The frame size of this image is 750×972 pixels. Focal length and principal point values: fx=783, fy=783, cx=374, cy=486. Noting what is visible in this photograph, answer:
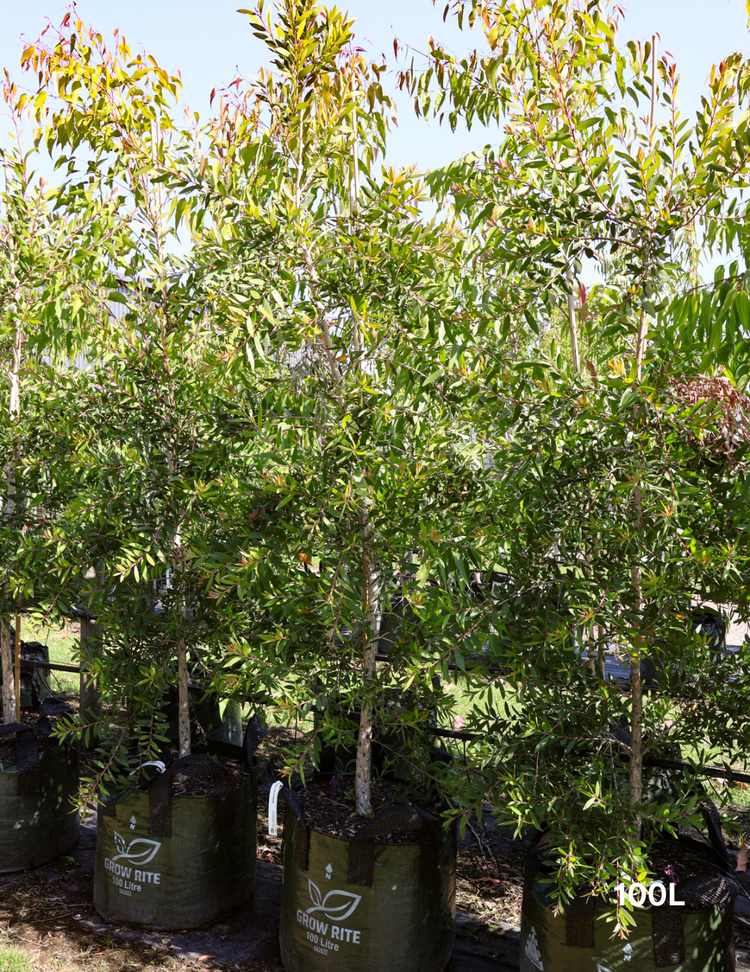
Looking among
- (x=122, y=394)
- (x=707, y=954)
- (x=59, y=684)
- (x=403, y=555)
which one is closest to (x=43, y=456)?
(x=122, y=394)

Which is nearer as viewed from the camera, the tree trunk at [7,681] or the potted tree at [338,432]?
the potted tree at [338,432]

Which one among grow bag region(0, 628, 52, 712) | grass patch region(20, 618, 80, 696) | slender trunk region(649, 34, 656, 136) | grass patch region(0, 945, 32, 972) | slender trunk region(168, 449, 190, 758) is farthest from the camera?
grass patch region(20, 618, 80, 696)

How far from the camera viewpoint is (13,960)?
3.07 meters

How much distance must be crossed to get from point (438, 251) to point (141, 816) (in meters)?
2.61

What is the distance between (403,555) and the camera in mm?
2910

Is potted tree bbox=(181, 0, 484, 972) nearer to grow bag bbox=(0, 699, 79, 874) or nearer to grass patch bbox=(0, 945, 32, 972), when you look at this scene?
grass patch bbox=(0, 945, 32, 972)

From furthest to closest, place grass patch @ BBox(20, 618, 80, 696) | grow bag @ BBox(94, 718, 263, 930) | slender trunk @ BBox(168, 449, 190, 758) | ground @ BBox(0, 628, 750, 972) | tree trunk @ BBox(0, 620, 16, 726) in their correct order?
grass patch @ BBox(20, 618, 80, 696)
tree trunk @ BBox(0, 620, 16, 726)
slender trunk @ BBox(168, 449, 190, 758)
grow bag @ BBox(94, 718, 263, 930)
ground @ BBox(0, 628, 750, 972)

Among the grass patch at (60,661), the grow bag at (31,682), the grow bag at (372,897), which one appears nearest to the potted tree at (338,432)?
the grow bag at (372,897)

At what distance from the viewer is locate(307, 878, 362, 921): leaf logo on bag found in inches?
115

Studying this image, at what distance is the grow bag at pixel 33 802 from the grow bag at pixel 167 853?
0.53m

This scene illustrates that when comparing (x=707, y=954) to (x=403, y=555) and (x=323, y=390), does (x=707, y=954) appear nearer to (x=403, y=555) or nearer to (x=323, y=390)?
(x=403, y=555)

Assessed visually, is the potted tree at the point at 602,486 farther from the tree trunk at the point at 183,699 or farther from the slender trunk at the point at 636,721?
the tree trunk at the point at 183,699

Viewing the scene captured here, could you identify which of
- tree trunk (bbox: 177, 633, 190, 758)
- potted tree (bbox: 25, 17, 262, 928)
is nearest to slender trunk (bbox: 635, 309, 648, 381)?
potted tree (bbox: 25, 17, 262, 928)

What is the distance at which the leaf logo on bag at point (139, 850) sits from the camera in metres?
3.33
